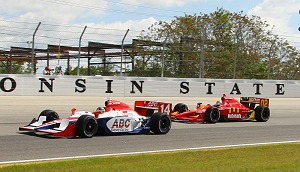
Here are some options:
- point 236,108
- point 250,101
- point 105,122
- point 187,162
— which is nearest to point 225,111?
point 236,108

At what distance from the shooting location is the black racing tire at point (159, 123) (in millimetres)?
12586

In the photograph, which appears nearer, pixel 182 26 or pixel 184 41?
pixel 184 41

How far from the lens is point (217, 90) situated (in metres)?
26.6

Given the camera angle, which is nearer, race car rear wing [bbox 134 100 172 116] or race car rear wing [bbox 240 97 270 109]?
race car rear wing [bbox 134 100 172 116]

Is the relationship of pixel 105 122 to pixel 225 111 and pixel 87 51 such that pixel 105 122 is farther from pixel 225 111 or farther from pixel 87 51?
pixel 87 51

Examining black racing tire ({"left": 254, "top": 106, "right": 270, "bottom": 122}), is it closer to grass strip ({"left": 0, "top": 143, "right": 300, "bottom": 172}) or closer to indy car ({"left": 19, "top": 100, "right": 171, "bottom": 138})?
indy car ({"left": 19, "top": 100, "right": 171, "bottom": 138})

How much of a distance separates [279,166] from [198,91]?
17819 mm

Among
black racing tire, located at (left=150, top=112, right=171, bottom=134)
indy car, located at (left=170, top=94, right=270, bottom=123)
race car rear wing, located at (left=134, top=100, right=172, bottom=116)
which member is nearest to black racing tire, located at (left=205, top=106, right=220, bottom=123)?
indy car, located at (left=170, top=94, right=270, bottom=123)

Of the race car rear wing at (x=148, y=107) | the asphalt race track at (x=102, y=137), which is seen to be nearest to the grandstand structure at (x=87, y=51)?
the asphalt race track at (x=102, y=137)

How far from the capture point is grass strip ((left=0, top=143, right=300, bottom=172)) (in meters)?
7.45

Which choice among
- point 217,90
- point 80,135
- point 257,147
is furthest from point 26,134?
point 217,90

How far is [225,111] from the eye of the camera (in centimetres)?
1684

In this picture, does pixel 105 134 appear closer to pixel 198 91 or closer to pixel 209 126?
pixel 209 126

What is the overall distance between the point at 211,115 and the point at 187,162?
7923 millimetres
